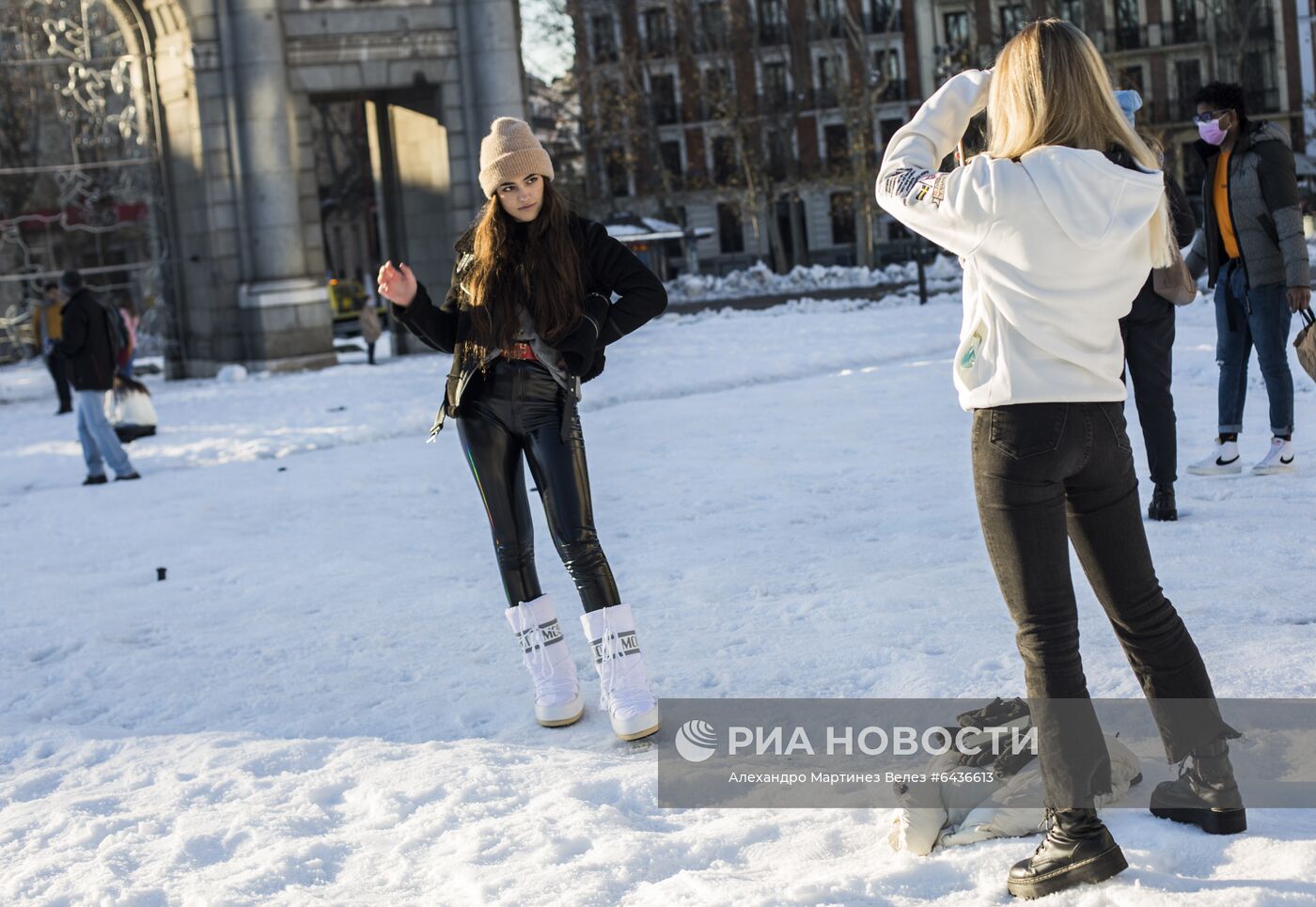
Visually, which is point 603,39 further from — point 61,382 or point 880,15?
point 61,382

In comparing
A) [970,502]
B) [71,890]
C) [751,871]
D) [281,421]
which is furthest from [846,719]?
[281,421]

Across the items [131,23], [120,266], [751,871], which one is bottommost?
[751,871]

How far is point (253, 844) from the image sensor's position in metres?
3.98

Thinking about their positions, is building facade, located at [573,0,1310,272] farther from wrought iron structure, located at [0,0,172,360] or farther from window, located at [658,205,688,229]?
wrought iron structure, located at [0,0,172,360]

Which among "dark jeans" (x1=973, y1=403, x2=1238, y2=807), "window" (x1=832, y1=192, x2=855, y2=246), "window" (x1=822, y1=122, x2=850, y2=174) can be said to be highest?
"window" (x1=822, y1=122, x2=850, y2=174)

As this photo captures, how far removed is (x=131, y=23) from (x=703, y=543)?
17284 millimetres

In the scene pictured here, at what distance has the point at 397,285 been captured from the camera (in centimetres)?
455

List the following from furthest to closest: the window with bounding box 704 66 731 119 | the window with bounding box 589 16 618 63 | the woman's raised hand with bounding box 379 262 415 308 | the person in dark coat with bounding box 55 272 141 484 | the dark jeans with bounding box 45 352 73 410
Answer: the window with bounding box 589 16 618 63 < the window with bounding box 704 66 731 119 < the dark jeans with bounding box 45 352 73 410 < the person in dark coat with bounding box 55 272 141 484 < the woman's raised hand with bounding box 379 262 415 308

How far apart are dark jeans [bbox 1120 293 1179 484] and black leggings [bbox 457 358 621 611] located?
295cm

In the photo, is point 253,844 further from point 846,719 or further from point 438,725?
point 846,719

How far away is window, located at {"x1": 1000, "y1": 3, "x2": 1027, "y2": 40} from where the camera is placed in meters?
46.5

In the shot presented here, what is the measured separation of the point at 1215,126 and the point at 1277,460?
5.57 ft

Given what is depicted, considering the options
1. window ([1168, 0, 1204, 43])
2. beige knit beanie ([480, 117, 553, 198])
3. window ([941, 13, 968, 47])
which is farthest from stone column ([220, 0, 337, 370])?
window ([1168, 0, 1204, 43])

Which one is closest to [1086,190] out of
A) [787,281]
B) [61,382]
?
[61,382]
